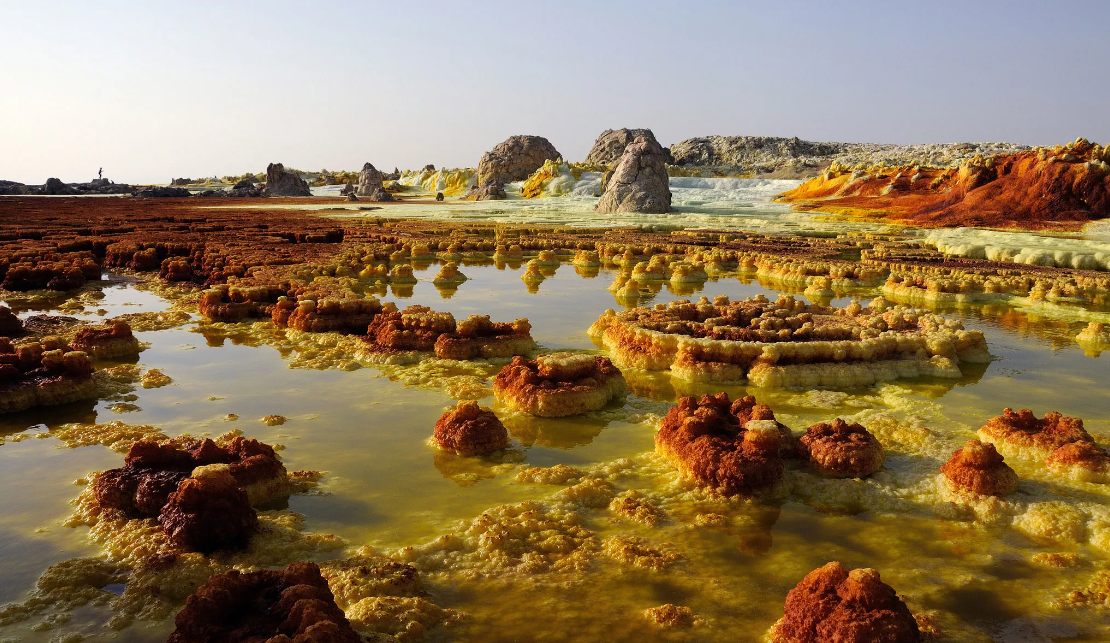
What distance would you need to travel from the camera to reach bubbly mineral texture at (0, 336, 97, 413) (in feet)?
20.3

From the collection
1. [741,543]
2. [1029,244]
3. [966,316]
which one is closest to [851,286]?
[966,316]

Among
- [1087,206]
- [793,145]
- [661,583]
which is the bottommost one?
[661,583]

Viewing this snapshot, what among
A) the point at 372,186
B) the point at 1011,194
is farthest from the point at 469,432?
the point at 372,186

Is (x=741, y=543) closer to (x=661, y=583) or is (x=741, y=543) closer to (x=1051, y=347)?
(x=661, y=583)

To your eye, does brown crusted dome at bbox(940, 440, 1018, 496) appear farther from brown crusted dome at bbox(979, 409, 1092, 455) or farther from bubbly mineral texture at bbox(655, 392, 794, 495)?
bubbly mineral texture at bbox(655, 392, 794, 495)

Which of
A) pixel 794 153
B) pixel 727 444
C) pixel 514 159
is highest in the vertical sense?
pixel 794 153

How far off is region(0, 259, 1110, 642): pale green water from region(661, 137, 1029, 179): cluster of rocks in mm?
48495

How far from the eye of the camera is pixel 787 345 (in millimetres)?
7281

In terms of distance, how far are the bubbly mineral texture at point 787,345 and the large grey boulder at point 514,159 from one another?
46.5 metres

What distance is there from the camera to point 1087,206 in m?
24.7

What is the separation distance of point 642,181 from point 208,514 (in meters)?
29.0

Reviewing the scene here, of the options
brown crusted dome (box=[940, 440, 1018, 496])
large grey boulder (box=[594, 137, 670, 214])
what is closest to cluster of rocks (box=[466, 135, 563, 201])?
large grey boulder (box=[594, 137, 670, 214])

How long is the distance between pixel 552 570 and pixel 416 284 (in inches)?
443

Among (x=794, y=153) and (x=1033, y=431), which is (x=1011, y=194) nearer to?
(x=1033, y=431)
